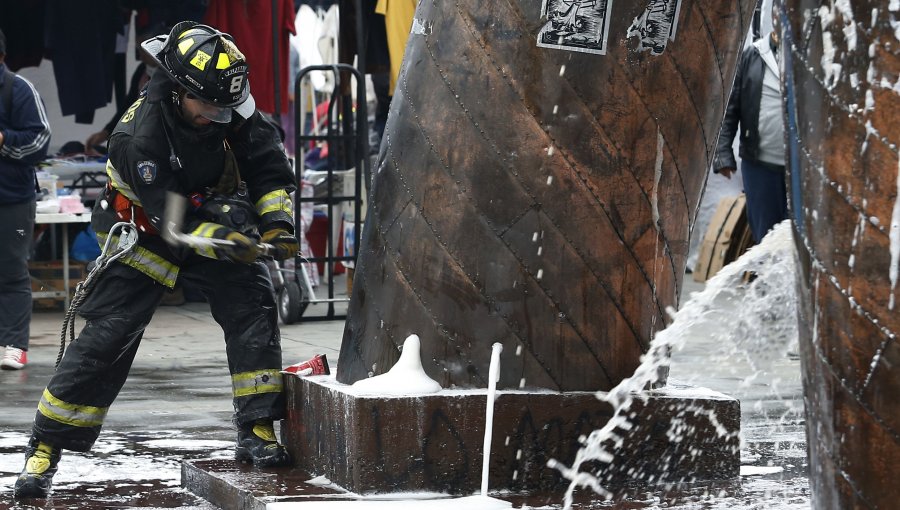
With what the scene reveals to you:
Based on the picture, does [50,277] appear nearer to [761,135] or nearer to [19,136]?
[19,136]

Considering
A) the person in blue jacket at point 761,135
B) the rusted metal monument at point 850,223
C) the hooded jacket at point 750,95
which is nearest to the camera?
the rusted metal monument at point 850,223

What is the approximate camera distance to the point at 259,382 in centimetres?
496

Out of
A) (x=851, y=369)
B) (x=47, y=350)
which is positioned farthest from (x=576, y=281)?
(x=47, y=350)

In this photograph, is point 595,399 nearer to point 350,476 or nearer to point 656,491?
point 656,491

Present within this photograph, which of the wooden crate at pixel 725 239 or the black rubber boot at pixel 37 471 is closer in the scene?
the black rubber boot at pixel 37 471

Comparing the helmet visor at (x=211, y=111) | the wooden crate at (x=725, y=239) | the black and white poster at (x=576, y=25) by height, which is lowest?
the wooden crate at (x=725, y=239)

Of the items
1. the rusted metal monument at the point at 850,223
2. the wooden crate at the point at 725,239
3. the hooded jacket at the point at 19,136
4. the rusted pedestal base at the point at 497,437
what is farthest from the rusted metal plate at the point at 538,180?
the wooden crate at the point at 725,239

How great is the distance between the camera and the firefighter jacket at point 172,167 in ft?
15.4

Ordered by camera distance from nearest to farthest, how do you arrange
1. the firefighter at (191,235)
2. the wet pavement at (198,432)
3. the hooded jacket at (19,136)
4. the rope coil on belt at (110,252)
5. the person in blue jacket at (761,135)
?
the wet pavement at (198,432) → the firefighter at (191,235) → the rope coil on belt at (110,252) → the hooded jacket at (19,136) → the person in blue jacket at (761,135)

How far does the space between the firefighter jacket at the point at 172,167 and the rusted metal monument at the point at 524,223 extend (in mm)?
626

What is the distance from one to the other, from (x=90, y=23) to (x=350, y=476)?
26.2 ft

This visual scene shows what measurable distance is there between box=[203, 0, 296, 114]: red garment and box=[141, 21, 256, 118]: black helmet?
19.8 ft

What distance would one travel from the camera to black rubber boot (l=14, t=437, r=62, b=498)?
4.81 metres

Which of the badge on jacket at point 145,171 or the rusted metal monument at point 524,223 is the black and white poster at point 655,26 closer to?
the rusted metal monument at point 524,223
